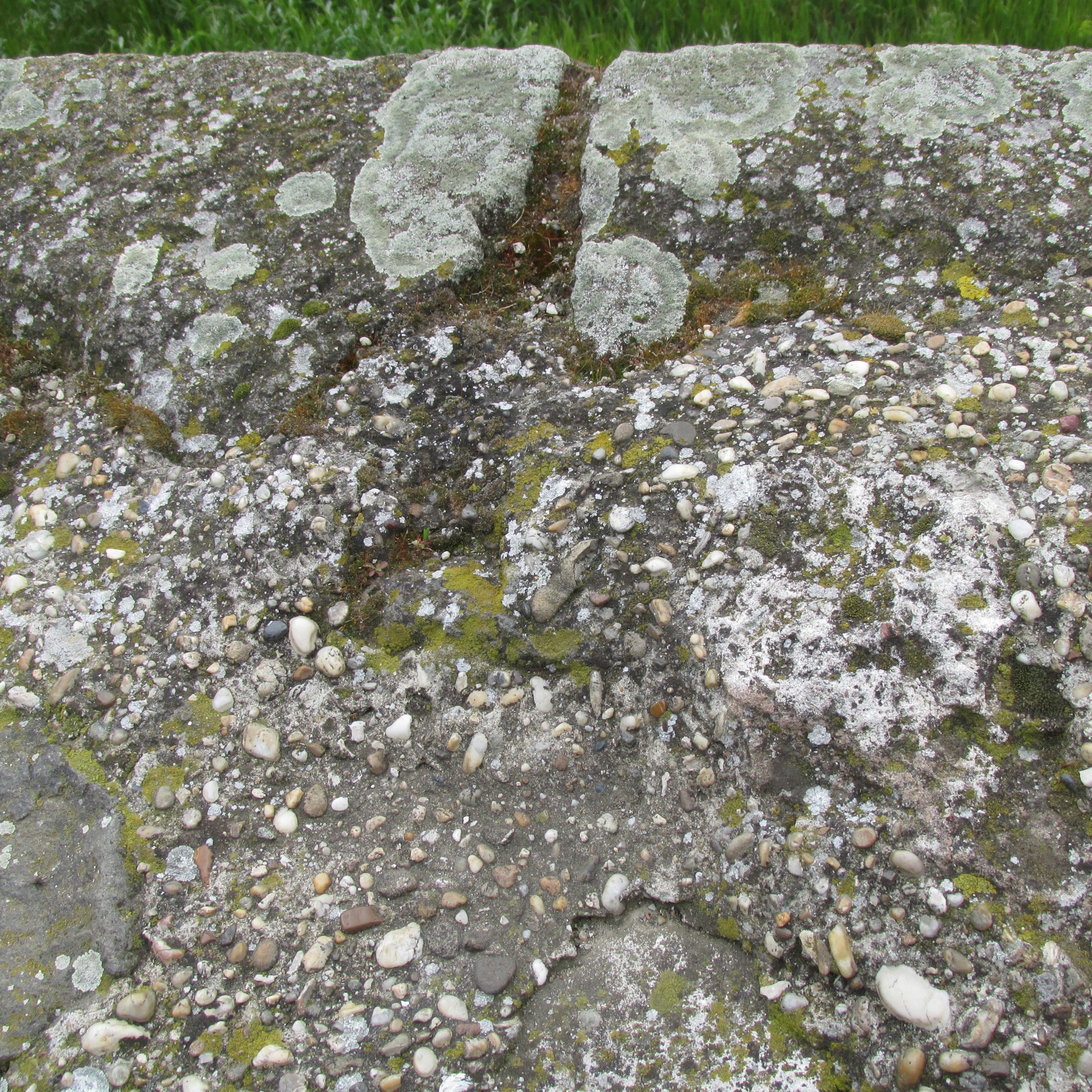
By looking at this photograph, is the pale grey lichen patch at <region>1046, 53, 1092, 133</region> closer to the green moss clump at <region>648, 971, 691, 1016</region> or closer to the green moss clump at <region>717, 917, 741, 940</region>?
the green moss clump at <region>717, 917, 741, 940</region>

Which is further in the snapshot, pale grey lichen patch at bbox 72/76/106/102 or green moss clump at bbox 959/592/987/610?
pale grey lichen patch at bbox 72/76/106/102

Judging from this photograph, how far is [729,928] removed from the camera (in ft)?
6.10

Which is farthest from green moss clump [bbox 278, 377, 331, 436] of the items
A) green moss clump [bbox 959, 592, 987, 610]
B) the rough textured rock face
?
green moss clump [bbox 959, 592, 987, 610]

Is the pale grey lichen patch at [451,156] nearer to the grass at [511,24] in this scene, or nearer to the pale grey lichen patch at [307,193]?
the pale grey lichen patch at [307,193]

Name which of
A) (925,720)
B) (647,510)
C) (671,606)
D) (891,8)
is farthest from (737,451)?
(891,8)

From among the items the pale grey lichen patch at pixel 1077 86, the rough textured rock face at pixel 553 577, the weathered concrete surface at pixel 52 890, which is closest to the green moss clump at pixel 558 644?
the rough textured rock face at pixel 553 577

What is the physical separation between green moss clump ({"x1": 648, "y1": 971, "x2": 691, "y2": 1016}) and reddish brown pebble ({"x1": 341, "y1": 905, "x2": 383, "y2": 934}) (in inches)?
24.9

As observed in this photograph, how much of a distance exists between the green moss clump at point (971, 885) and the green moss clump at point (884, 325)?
147 cm

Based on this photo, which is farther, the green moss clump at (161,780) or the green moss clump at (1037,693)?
the green moss clump at (161,780)

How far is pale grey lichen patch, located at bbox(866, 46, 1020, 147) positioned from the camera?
2.75 metres

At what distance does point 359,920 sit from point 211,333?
189 centimetres

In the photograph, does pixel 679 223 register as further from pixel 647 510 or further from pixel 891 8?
pixel 891 8

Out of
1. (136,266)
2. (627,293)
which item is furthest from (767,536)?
(136,266)

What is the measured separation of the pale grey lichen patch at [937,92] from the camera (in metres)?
2.75
